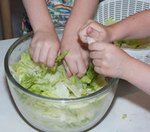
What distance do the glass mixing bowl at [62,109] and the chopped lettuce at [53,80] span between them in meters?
0.05

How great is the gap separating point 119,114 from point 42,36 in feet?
0.86

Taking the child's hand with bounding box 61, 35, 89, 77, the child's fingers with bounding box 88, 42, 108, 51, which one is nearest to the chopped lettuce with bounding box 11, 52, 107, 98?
the child's hand with bounding box 61, 35, 89, 77

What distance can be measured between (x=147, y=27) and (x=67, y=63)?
0.78 feet

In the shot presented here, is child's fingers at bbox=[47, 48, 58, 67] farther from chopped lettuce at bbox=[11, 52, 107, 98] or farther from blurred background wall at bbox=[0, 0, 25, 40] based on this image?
blurred background wall at bbox=[0, 0, 25, 40]

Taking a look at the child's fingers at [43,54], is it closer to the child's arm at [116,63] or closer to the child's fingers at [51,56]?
the child's fingers at [51,56]

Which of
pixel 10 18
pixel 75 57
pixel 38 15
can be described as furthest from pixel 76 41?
pixel 10 18

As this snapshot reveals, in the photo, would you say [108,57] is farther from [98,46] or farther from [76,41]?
[76,41]

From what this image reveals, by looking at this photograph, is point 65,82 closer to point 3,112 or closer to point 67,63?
point 67,63

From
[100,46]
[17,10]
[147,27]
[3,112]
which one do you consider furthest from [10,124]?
[17,10]

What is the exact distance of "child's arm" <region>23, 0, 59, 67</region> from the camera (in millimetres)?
789

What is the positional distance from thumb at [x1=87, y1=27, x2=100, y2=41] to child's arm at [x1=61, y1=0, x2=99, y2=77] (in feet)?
0.30

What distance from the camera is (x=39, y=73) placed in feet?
2.70

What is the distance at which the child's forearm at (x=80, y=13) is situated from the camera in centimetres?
86

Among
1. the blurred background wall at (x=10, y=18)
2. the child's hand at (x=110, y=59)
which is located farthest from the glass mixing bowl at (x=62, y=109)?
the blurred background wall at (x=10, y=18)
